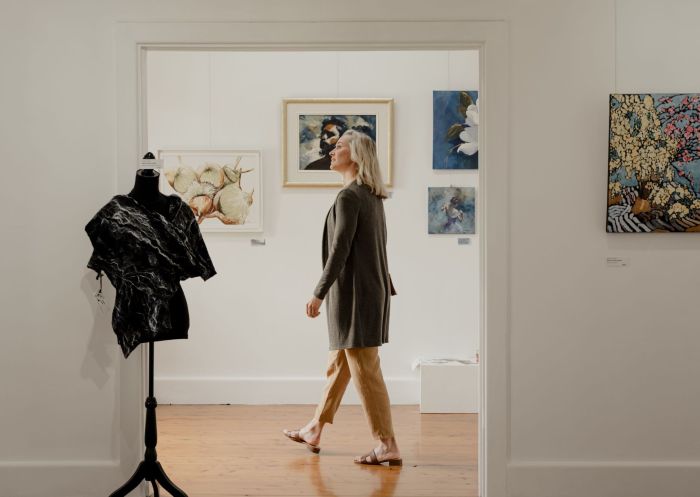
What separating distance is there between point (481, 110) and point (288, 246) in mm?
2161

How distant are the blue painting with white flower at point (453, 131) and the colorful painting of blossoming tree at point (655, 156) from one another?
1.83 m

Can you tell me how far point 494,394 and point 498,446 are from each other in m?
0.23

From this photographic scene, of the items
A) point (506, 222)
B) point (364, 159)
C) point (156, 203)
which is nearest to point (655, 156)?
point (506, 222)

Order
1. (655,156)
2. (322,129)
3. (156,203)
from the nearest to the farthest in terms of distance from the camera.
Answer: (156,203) < (655,156) < (322,129)

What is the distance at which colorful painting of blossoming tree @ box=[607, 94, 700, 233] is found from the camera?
2.97 metres

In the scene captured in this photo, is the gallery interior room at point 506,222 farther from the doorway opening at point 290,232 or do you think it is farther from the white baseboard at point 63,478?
the doorway opening at point 290,232

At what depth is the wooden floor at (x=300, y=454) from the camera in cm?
320

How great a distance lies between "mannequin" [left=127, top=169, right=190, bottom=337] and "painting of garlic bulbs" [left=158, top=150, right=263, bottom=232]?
1.93 meters

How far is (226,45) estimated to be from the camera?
118 inches

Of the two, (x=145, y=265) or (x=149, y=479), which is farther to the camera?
(x=149, y=479)

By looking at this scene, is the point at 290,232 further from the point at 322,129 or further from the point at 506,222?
the point at 506,222

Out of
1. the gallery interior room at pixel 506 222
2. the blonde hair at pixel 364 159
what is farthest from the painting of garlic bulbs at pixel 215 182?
the gallery interior room at pixel 506 222

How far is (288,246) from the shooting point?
484cm

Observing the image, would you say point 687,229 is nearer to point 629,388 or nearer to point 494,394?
point 629,388
